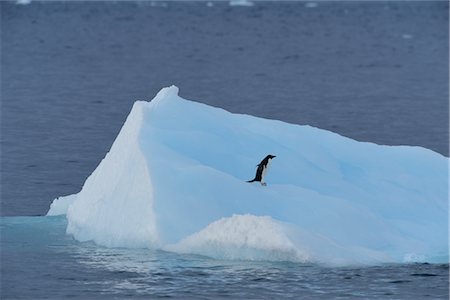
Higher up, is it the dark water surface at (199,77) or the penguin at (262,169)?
the dark water surface at (199,77)

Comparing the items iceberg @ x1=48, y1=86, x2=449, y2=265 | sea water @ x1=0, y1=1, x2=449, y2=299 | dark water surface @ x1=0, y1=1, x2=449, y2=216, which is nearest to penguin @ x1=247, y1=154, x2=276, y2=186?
iceberg @ x1=48, y1=86, x2=449, y2=265

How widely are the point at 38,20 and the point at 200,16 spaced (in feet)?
51.0

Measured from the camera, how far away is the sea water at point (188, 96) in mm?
15445

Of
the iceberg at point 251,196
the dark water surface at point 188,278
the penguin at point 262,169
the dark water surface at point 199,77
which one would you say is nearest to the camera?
the dark water surface at point 188,278

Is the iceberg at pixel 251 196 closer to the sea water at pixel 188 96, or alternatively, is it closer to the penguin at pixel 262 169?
the penguin at pixel 262 169

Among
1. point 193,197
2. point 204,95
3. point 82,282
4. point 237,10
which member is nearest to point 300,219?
point 193,197

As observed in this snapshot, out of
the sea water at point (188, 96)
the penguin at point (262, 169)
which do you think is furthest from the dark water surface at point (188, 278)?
the penguin at point (262, 169)

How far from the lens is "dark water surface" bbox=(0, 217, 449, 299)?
586 inches

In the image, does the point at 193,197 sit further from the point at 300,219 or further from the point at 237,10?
the point at 237,10

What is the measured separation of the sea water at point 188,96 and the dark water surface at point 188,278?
25 millimetres

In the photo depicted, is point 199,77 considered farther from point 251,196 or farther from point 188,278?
point 188,278

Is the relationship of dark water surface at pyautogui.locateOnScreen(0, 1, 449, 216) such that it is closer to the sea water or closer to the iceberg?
the sea water

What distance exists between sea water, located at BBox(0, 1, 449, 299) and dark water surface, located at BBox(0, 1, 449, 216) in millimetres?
88

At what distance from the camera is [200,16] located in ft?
345
